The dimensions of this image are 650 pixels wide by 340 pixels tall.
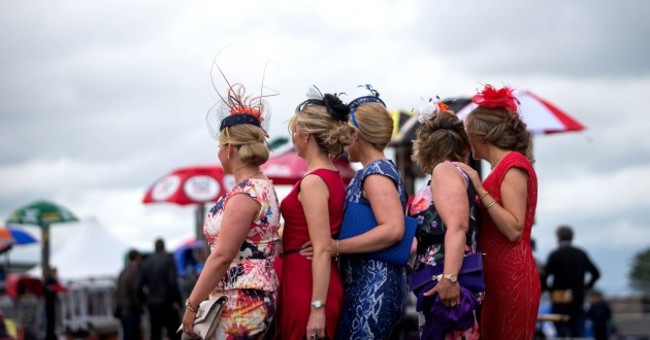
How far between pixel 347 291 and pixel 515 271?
0.83 meters

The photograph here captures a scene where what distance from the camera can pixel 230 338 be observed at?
492 centimetres

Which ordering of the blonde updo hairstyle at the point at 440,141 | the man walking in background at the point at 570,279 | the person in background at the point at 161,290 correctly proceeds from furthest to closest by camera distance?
the person in background at the point at 161,290 < the man walking in background at the point at 570,279 < the blonde updo hairstyle at the point at 440,141

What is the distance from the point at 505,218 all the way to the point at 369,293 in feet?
2.45

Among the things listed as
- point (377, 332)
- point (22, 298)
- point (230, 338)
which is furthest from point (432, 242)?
point (22, 298)

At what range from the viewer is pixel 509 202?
509 centimetres

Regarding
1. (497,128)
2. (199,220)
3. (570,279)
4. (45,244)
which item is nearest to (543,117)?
(570,279)

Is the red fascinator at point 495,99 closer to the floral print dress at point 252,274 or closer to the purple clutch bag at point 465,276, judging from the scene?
the purple clutch bag at point 465,276

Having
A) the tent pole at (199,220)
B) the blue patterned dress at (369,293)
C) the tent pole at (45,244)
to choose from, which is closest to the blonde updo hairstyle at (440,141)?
the blue patterned dress at (369,293)

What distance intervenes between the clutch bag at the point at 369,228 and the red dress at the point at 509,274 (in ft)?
1.45

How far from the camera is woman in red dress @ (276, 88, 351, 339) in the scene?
478 cm

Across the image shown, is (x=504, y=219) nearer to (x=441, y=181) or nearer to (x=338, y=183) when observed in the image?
(x=441, y=181)

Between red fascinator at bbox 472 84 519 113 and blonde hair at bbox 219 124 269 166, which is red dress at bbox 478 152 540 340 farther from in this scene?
blonde hair at bbox 219 124 269 166

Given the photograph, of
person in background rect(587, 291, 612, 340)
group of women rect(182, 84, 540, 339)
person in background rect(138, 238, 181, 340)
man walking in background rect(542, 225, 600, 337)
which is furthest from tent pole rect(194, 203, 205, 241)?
group of women rect(182, 84, 540, 339)

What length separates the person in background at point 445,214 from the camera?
15.9 ft
